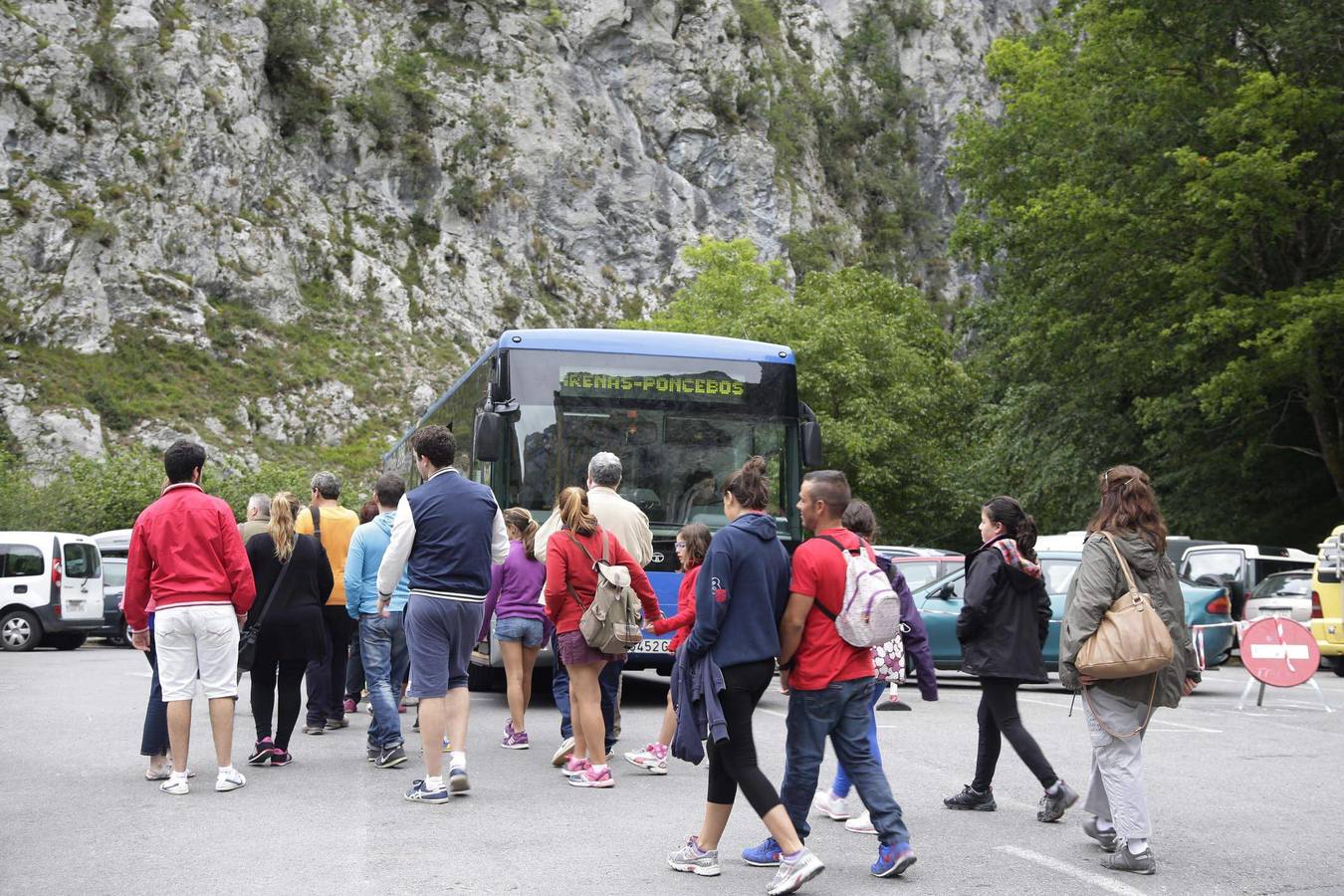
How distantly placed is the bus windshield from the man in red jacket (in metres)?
4.66

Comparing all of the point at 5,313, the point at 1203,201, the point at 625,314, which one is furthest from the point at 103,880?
the point at 625,314

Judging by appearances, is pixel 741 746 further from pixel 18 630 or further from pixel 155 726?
pixel 18 630

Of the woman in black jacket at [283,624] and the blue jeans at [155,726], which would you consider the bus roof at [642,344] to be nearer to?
the woman in black jacket at [283,624]

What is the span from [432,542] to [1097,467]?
25065mm

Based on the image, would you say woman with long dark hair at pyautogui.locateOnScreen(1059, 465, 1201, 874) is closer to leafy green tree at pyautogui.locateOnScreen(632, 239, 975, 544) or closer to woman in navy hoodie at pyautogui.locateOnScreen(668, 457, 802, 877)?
woman in navy hoodie at pyautogui.locateOnScreen(668, 457, 802, 877)

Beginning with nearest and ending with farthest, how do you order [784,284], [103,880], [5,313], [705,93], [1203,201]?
[103,880] < [1203,201] < [5,313] < [784,284] < [705,93]

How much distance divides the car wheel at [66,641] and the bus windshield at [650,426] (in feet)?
49.4

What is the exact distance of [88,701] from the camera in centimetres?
1340

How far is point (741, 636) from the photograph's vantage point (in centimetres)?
558

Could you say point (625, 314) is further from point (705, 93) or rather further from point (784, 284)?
point (705, 93)

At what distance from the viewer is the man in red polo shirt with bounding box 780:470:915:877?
5664 mm

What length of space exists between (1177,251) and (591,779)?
71.7ft

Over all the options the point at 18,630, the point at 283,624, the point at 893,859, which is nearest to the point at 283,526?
the point at 283,624

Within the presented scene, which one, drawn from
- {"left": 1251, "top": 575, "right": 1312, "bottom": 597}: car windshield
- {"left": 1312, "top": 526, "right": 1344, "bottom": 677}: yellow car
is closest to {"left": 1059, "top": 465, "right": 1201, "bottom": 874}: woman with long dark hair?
{"left": 1312, "top": 526, "right": 1344, "bottom": 677}: yellow car
